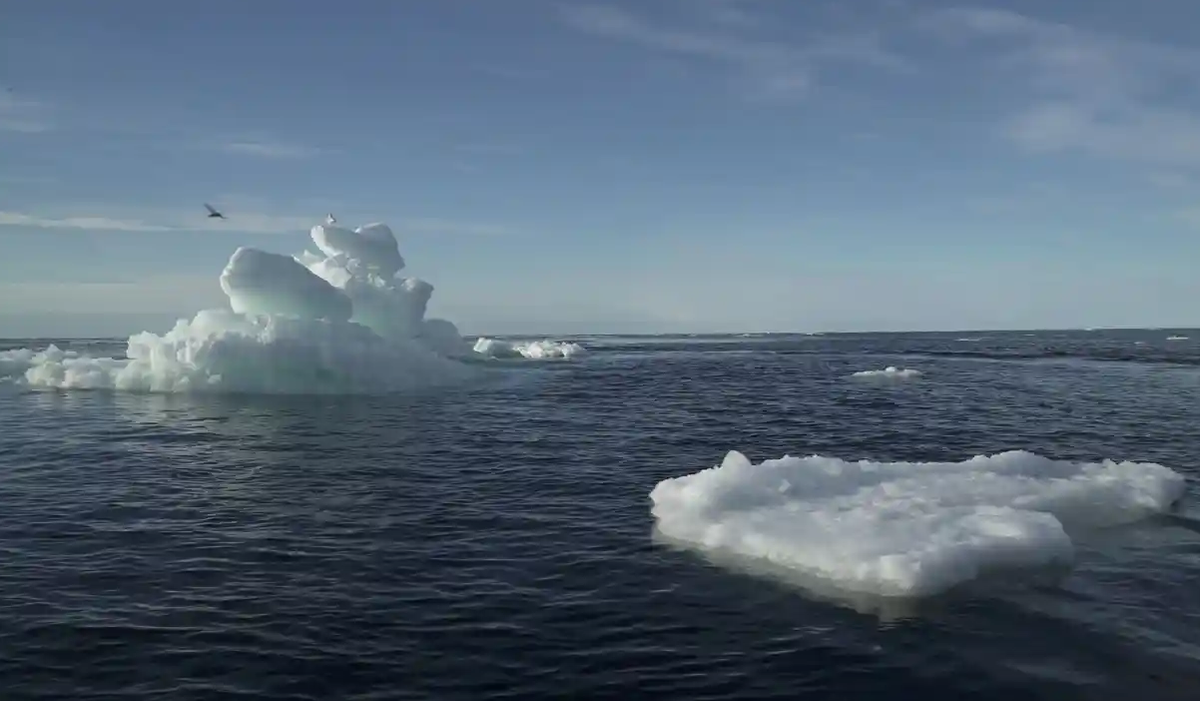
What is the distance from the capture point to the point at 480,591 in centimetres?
1013

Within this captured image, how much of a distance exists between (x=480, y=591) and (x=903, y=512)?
6531 millimetres

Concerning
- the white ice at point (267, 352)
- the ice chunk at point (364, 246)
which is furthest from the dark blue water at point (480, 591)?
the ice chunk at point (364, 246)

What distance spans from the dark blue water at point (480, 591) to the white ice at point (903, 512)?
0.50 metres

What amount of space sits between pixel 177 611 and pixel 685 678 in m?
6.00

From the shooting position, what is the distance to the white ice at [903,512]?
10258mm

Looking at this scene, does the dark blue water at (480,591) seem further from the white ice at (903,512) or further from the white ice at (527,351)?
the white ice at (527,351)

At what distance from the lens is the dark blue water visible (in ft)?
25.1

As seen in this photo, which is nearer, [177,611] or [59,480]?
[177,611]

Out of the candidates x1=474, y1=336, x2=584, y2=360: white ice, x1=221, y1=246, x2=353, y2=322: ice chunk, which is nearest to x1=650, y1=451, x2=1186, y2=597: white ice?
x1=221, y1=246, x2=353, y2=322: ice chunk

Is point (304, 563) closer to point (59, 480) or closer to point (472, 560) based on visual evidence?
point (472, 560)

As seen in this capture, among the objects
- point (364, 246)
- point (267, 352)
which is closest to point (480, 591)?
point (267, 352)

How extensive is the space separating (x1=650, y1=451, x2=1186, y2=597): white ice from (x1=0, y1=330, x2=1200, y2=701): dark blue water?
0.50 meters

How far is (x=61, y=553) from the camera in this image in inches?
466

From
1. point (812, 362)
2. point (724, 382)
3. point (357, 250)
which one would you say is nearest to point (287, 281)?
point (357, 250)
